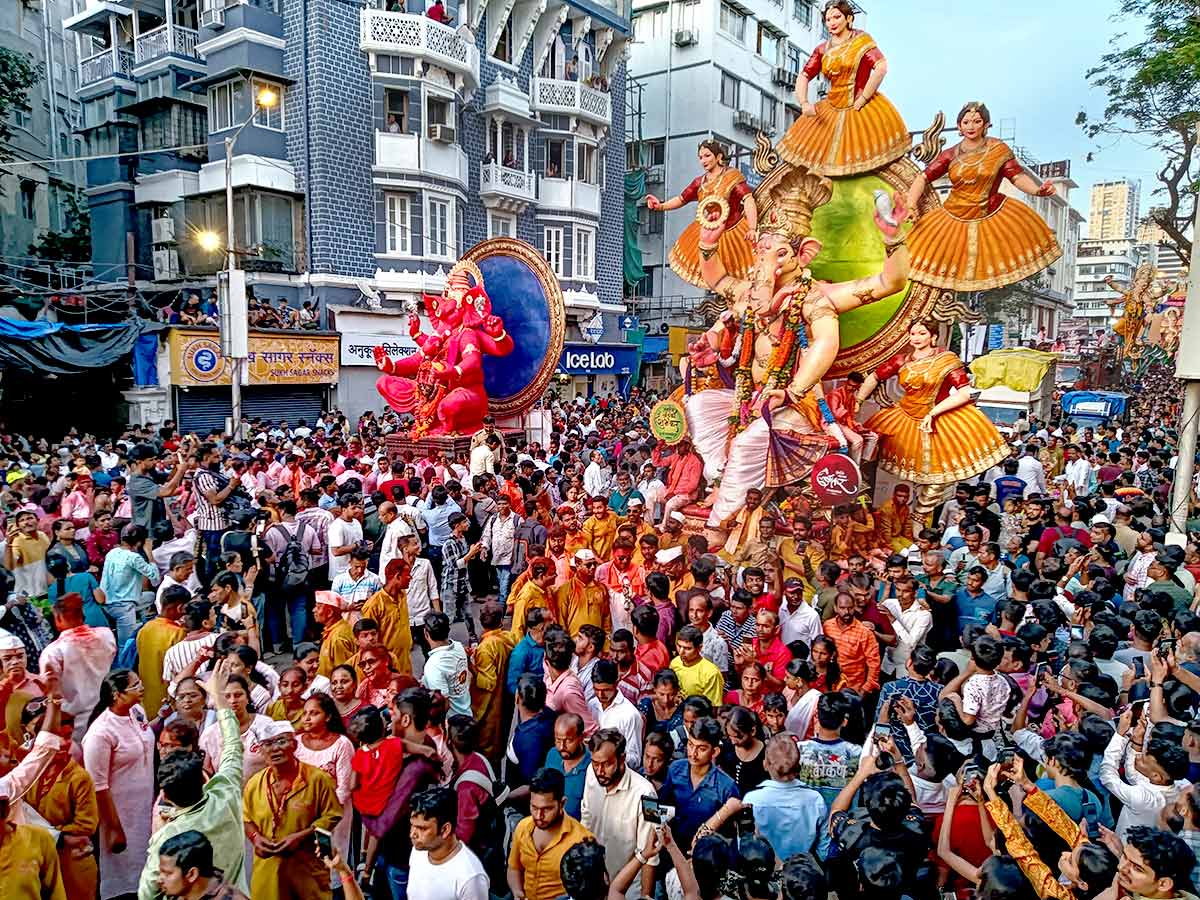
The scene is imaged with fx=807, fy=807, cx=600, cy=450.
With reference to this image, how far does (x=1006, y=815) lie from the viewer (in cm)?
317

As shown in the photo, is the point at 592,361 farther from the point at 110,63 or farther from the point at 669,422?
the point at 110,63

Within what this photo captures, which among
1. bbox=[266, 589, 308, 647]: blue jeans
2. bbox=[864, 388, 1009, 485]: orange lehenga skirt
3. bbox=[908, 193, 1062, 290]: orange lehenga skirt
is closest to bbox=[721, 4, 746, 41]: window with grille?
bbox=[908, 193, 1062, 290]: orange lehenga skirt

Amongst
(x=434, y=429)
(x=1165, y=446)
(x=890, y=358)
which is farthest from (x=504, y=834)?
(x=1165, y=446)

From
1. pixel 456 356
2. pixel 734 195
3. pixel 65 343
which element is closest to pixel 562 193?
pixel 456 356

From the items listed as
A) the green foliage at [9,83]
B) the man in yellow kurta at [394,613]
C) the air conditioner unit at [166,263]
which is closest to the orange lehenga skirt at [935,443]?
the man in yellow kurta at [394,613]

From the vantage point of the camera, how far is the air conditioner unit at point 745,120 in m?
31.7

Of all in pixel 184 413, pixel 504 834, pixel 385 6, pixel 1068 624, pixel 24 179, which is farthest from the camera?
pixel 24 179

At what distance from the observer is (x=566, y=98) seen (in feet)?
80.2

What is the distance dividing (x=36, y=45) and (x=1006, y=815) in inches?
1234

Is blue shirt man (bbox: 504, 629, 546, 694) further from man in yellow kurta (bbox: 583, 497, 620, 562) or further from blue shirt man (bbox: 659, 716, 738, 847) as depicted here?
man in yellow kurta (bbox: 583, 497, 620, 562)

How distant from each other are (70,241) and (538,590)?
23.7 metres

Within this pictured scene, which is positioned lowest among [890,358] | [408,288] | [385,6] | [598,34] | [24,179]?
[890,358]

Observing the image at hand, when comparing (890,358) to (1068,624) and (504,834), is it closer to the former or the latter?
(1068,624)

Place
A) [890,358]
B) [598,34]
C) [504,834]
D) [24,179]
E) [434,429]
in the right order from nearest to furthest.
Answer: [504,834]
[890,358]
[434,429]
[24,179]
[598,34]
